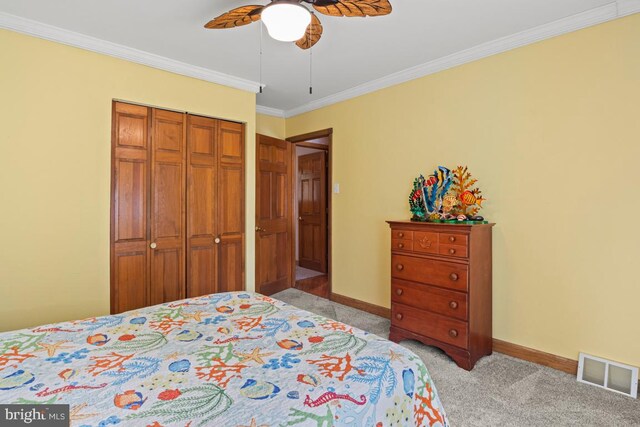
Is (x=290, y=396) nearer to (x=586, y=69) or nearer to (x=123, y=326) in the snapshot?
(x=123, y=326)

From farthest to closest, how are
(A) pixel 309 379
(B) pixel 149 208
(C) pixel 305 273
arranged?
1. (C) pixel 305 273
2. (B) pixel 149 208
3. (A) pixel 309 379

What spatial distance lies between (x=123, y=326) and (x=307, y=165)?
15.4ft

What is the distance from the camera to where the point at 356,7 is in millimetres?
1759

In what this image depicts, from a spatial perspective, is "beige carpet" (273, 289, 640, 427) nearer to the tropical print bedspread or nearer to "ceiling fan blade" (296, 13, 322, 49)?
the tropical print bedspread

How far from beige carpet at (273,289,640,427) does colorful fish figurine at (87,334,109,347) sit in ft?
6.17

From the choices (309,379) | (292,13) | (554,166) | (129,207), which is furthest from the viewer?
(129,207)

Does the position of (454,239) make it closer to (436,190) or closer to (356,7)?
(436,190)

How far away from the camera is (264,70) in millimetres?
3344

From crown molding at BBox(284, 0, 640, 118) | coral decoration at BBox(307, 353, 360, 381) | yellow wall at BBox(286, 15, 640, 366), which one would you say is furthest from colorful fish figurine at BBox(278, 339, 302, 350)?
crown molding at BBox(284, 0, 640, 118)

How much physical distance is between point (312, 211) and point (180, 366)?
4805mm

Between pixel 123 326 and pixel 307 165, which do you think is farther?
pixel 307 165

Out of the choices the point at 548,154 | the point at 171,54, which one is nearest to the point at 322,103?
the point at 171,54

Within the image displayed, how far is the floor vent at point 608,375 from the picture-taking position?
2139 mm

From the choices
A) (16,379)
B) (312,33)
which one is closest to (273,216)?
(312,33)
